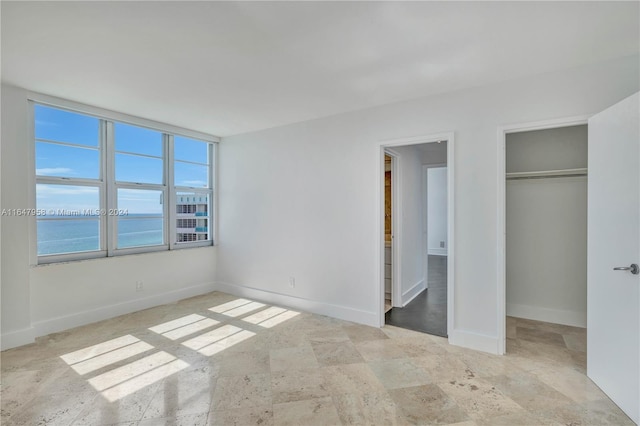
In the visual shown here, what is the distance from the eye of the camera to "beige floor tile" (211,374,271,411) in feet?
6.93

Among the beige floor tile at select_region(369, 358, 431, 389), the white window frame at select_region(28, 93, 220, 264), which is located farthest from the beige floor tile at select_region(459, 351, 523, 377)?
the white window frame at select_region(28, 93, 220, 264)

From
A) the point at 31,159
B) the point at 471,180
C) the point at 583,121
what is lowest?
the point at 471,180

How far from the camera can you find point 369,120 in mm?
3566

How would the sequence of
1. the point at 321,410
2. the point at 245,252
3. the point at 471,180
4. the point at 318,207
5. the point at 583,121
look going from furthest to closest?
the point at 245,252
the point at 318,207
the point at 471,180
the point at 583,121
the point at 321,410

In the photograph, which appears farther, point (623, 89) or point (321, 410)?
point (623, 89)

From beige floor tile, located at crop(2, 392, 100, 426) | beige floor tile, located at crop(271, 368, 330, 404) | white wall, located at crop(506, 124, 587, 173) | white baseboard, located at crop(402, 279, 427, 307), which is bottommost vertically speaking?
beige floor tile, located at crop(2, 392, 100, 426)

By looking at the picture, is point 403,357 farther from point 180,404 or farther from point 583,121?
point 583,121

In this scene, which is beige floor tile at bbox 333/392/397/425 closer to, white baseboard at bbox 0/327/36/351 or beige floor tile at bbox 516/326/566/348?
beige floor tile at bbox 516/326/566/348

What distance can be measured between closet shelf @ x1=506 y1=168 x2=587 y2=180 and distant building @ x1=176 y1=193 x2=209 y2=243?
4489mm

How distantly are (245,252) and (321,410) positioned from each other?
120 inches

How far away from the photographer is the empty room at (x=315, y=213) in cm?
200

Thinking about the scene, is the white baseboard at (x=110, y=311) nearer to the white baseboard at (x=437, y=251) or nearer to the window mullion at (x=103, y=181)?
the window mullion at (x=103, y=181)

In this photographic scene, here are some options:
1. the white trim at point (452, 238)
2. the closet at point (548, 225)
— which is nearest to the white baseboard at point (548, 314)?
the closet at point (548, 225)

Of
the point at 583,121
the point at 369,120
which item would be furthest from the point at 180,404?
the point at 583,121
